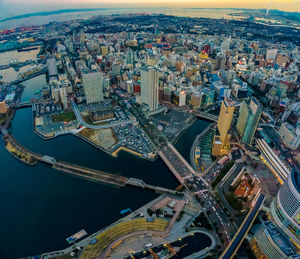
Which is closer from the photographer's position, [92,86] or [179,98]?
[92,86]

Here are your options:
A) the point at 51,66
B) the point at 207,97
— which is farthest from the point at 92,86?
the point at 207,97

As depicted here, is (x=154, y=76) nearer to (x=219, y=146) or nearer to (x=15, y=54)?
(x=219, y=146)

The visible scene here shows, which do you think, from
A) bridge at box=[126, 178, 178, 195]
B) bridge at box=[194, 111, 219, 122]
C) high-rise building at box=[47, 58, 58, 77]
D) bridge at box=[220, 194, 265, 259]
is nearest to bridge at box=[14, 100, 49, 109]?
high-rise building at box=[47, 58, 58, 77]

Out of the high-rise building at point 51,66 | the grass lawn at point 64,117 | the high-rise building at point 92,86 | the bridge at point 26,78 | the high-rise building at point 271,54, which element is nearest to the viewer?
the grass lawn at point 64,117

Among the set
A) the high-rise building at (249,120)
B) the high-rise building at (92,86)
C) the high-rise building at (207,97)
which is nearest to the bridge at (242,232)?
the high-rise building at (249,120)

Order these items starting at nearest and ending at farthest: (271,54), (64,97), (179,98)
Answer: (64,97) < (179,98) < (271,54)

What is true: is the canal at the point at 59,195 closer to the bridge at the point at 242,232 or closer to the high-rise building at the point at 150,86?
the bridge at the point at 242,232

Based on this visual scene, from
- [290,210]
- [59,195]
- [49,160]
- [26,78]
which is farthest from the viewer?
[26,78]

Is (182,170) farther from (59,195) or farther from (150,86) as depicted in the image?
(150,86)
